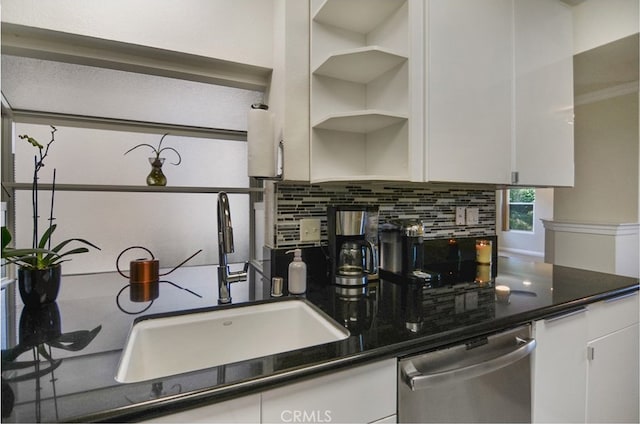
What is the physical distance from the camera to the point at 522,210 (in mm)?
5223

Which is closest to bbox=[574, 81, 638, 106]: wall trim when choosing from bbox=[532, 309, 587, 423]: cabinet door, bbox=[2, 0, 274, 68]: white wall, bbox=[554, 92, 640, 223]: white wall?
bbox=[554, 92, 640, 223]: white wall

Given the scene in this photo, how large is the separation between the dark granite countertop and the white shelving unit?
0.49 meters

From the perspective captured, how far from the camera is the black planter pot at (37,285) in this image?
94cm

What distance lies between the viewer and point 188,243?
149cm

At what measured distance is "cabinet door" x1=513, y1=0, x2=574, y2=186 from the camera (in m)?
1.41

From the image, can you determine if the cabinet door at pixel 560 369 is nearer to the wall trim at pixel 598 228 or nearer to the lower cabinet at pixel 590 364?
the lower cabinet at pixel 590 364

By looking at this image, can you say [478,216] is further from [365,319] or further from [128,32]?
[128,32]

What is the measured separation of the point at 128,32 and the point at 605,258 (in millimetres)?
3291

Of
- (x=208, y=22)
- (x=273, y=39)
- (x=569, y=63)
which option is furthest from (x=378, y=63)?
(x=569, y=63)

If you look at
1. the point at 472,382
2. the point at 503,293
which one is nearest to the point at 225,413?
the point at 472,382

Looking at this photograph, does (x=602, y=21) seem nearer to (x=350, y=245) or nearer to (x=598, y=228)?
(x=598, y=228)

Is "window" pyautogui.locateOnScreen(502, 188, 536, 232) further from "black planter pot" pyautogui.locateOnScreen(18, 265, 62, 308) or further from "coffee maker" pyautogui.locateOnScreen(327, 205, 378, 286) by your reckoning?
"black planter pot" pyautogui.locateOnScreen(18, 265, 62, 308)

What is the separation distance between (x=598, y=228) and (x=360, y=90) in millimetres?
2261

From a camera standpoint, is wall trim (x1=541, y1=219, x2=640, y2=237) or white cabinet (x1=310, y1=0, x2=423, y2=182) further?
wall trim (x1=541, y1=219, x2=640, y2=237)
